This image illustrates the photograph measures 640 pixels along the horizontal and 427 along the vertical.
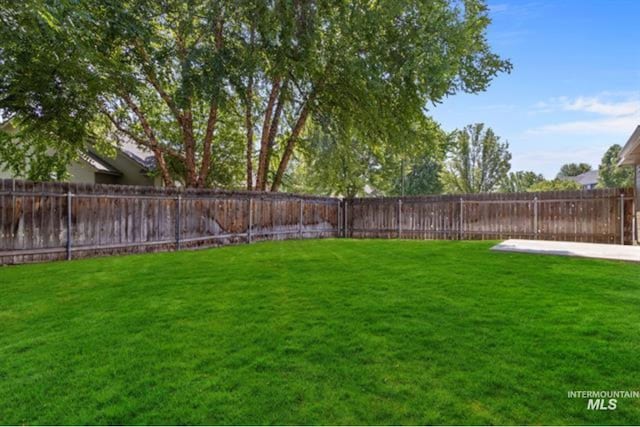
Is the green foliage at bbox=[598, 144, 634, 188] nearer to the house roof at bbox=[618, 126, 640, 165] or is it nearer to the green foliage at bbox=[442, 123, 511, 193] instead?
the green foliage at bbox=[442, 123, 511, 193]

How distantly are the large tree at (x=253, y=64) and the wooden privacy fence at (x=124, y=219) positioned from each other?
2.27 m

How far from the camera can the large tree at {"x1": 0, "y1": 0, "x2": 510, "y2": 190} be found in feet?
29.9

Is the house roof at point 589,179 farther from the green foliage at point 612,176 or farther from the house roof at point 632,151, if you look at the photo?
the house roof at point 632,151

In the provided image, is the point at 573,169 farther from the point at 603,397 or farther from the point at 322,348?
the point at 322,348

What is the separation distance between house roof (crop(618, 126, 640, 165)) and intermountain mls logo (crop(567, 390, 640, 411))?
23.5 feet

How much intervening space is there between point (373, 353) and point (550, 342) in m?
1.28

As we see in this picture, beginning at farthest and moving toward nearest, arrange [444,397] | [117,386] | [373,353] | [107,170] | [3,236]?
[107,170], [3,236], [373,353], [117,386], [444,397]

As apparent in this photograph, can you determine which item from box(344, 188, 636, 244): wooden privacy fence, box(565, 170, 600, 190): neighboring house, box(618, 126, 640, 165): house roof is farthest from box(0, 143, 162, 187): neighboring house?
box(565, 170, 600, 190): neighboring house

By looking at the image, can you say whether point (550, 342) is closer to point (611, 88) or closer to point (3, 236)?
point (3, 236)

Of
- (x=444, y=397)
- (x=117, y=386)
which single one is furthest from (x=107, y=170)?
(x=444, y=397)

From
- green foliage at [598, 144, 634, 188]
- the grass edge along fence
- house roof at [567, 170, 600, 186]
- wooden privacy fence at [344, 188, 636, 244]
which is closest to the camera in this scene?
the grass edge along fence

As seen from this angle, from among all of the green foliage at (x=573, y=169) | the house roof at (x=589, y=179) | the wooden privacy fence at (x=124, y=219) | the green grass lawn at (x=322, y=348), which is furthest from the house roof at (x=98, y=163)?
the green foliage at (x=573, y=169)

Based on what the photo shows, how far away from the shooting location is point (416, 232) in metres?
12.7

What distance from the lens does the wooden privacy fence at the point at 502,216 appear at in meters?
9.82
